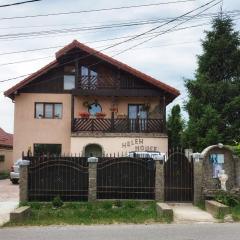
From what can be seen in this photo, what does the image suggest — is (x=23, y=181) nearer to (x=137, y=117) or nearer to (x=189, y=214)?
(x=189, y=214)

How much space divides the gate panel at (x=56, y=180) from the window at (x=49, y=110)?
1635 cm

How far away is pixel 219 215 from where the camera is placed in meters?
15.0

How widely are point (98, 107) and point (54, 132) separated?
124 inches

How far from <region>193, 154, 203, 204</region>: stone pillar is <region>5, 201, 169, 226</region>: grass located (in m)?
1.48

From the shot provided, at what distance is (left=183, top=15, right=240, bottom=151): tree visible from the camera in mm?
27531

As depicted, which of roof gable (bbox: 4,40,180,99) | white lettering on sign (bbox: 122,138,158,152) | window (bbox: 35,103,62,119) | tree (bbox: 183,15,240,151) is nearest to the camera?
tree (bbox: 183,15,240,151)

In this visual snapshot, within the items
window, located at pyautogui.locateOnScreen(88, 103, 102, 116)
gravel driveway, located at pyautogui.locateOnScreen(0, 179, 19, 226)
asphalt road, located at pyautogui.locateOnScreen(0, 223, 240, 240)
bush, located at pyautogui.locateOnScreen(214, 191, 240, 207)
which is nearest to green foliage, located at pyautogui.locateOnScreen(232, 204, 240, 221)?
bush, located at pyautogui.locateOnScreen(214, 191, 240, 207)

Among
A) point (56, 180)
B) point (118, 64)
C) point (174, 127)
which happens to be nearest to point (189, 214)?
point (56, 180)

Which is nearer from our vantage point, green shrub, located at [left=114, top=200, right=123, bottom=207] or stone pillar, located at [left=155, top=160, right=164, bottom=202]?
green shrub, located at [left=114, top=200, right=123, bottom=207]

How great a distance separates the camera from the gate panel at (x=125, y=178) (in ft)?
59.2

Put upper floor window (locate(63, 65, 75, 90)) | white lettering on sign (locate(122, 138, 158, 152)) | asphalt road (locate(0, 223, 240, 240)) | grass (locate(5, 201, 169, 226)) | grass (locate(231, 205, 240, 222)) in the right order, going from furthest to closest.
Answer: upper floor window (locate(63, 65, 75, 90)), white lettering on sign (locate(122, 138, 158, 152)), grass (locate(231, 205, 240, 222)), grass (locate(5, 201, 169, 226)), asphalt road (locate(0, 223, 240, 240))

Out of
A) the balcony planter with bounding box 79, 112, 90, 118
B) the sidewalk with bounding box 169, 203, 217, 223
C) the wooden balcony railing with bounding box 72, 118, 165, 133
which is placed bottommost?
the sidewalk with bounding box 169, 203, 217, 223

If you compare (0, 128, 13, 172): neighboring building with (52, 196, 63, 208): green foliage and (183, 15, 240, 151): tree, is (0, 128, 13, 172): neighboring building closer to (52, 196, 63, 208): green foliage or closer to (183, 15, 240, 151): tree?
(183, 15, 240, 151): tree

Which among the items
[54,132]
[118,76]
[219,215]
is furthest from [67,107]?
[219,215]
